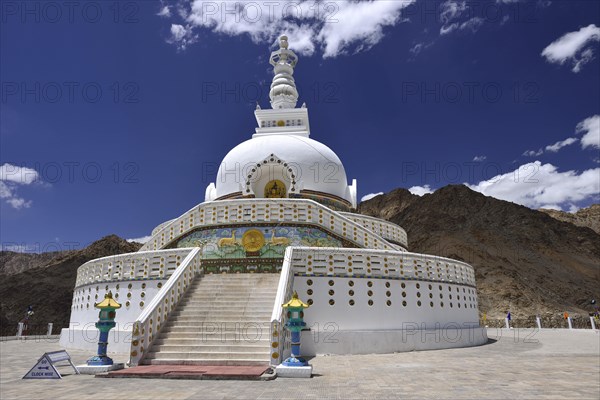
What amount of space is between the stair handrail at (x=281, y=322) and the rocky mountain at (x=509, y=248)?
43212mm

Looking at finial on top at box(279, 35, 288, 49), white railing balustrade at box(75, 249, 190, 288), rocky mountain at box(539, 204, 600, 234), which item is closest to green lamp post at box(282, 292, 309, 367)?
white railing balustrade at box(75, 249, 190, 288)

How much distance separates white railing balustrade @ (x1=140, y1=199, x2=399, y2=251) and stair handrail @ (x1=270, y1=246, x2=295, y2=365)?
4123 mm

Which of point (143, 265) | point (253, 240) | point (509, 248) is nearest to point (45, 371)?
point (143, 265)

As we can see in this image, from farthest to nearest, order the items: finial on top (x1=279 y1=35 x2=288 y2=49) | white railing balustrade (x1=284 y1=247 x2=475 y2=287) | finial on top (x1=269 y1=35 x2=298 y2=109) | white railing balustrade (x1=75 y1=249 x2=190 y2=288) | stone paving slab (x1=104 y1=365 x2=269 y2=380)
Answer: finial on top (x1=279 y1=35 x2=288 y2=49) → finial on top (x1=269 y1=35 x2=298 y2=109) → white railing balustrade (x1=75 y1=249 x2=190 y2=288) → white railing balustrade (x1=284 y1=247 x2=475 y2=287) → stone paving slab (x1=104 y1=365 x2=269 y2=380)

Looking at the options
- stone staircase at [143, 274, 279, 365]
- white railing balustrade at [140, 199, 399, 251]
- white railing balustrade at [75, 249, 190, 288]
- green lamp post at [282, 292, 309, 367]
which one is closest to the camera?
green lamp post at [282, 292, 309, 367]

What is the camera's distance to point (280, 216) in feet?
54.4

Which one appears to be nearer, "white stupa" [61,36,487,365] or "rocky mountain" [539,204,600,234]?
"white stupa" [61,36,487,365]

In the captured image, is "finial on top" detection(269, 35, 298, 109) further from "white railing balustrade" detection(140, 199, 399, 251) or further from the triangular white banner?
the triangular white banner

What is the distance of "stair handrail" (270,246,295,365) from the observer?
384 inches

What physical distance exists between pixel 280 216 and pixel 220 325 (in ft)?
20.2

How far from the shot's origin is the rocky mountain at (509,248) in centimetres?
5331

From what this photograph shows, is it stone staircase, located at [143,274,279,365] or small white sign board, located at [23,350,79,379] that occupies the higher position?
stone staircase, located at [143,274,279,365]

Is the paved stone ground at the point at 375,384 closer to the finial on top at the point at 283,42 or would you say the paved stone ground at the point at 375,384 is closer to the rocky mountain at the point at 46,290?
the finial on top at the point at 283,42

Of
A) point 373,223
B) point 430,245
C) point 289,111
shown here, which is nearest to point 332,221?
point 373,223
